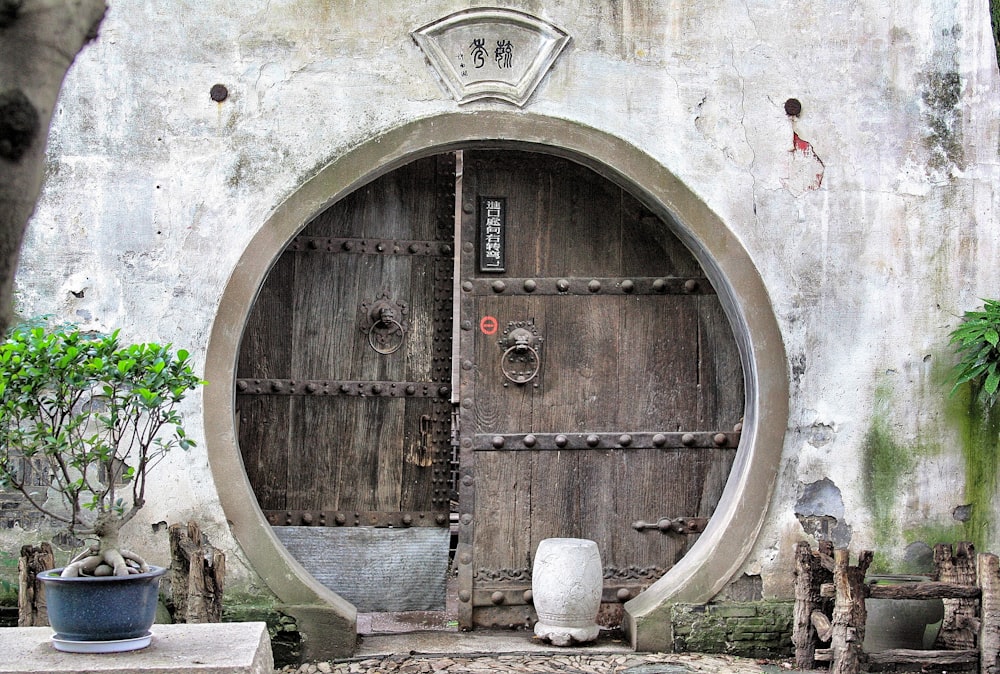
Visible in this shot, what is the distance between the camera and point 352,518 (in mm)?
5734

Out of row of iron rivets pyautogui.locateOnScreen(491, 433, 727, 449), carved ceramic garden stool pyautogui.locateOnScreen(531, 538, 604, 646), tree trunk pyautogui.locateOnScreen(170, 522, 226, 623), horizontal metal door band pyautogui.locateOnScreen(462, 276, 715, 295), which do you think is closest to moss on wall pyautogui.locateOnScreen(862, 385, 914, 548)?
row of iron rivets pyautogui.locateOnScreen(491, 433, 727, 449)

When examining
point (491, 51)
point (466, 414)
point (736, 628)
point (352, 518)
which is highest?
point (491, 51)

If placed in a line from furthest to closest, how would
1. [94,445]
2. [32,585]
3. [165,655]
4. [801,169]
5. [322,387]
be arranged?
[322,387]
[801,169]
[32,585]
[94,445]
[165,655]

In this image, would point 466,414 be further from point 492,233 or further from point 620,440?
point 492,233

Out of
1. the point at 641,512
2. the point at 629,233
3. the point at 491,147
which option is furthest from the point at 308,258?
the point at 641,512

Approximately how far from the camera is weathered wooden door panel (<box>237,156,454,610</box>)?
568cm

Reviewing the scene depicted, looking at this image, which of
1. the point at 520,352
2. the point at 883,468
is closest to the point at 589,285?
the point at 520,352

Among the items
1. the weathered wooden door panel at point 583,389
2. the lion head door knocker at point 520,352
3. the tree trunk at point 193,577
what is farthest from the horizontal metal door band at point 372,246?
the tree trunk at point 193,577

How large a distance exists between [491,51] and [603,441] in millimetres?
1921

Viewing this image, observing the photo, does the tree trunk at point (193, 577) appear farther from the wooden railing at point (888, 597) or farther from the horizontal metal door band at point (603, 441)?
the wooden railing at point (888, 597)

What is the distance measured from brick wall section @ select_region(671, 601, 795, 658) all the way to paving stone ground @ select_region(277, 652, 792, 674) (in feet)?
0.23

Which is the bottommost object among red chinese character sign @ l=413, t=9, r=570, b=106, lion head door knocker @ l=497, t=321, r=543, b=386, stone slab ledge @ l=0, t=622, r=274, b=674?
stone slab ledge @ l=0, t=622, r=274, b=674

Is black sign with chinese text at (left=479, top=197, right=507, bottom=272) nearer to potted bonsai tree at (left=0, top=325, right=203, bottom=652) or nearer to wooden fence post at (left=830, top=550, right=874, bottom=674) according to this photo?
wooden fence post at (left=830, top=550, right=874, bottom=674)

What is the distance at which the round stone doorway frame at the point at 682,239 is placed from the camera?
4.99 meters
